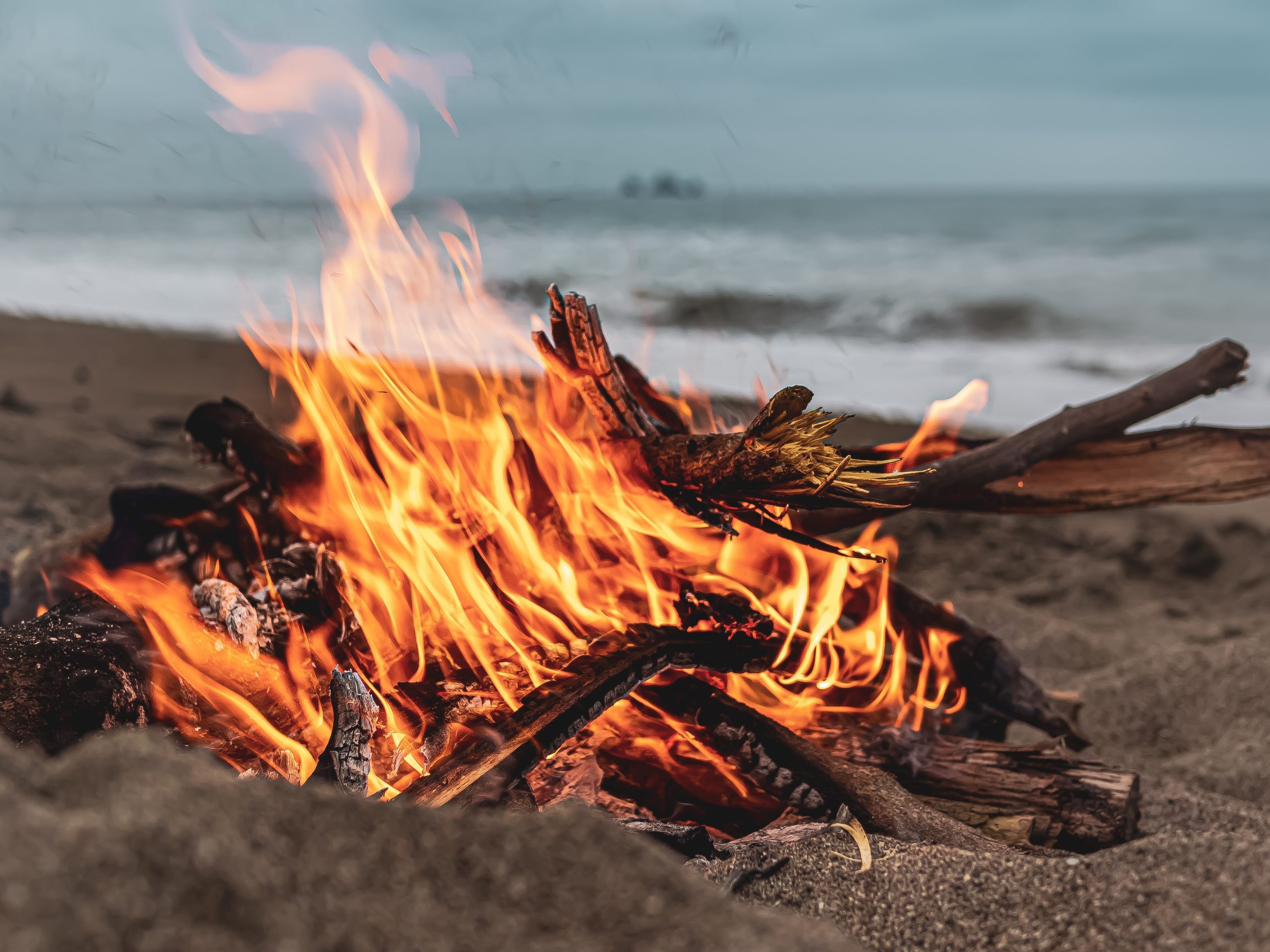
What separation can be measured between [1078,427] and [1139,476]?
249mm

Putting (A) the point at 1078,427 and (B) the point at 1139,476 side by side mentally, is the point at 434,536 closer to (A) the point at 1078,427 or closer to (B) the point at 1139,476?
(A) the point at 1078,427

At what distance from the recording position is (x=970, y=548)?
5.25m

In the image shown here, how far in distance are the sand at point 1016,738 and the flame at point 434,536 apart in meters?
0.71

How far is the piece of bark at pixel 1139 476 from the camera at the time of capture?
2.72 m

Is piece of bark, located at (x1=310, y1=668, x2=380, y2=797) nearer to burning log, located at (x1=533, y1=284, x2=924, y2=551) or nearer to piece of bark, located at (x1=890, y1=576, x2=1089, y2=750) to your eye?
burning log, located at (x1=533, y1=284, x2=924, y2=551)

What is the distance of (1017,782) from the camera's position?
233cm

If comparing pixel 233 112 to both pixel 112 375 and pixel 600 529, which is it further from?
pixel 112 375

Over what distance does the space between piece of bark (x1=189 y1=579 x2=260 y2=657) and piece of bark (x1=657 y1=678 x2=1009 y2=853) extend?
0.93 m

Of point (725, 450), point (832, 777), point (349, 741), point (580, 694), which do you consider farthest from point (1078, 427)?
point (349, 741)

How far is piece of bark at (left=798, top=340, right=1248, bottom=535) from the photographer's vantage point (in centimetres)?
268

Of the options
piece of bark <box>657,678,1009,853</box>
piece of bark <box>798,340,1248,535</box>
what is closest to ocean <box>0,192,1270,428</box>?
piece of bark <box>798,340,1248,535</box>

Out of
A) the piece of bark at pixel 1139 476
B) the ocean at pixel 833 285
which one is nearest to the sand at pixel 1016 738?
the piece of bark at pixel 1139 476

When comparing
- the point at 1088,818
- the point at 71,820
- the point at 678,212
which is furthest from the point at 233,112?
the point at 678,212

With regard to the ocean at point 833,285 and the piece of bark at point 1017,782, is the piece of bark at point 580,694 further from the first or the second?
the ocean at point 833,285
